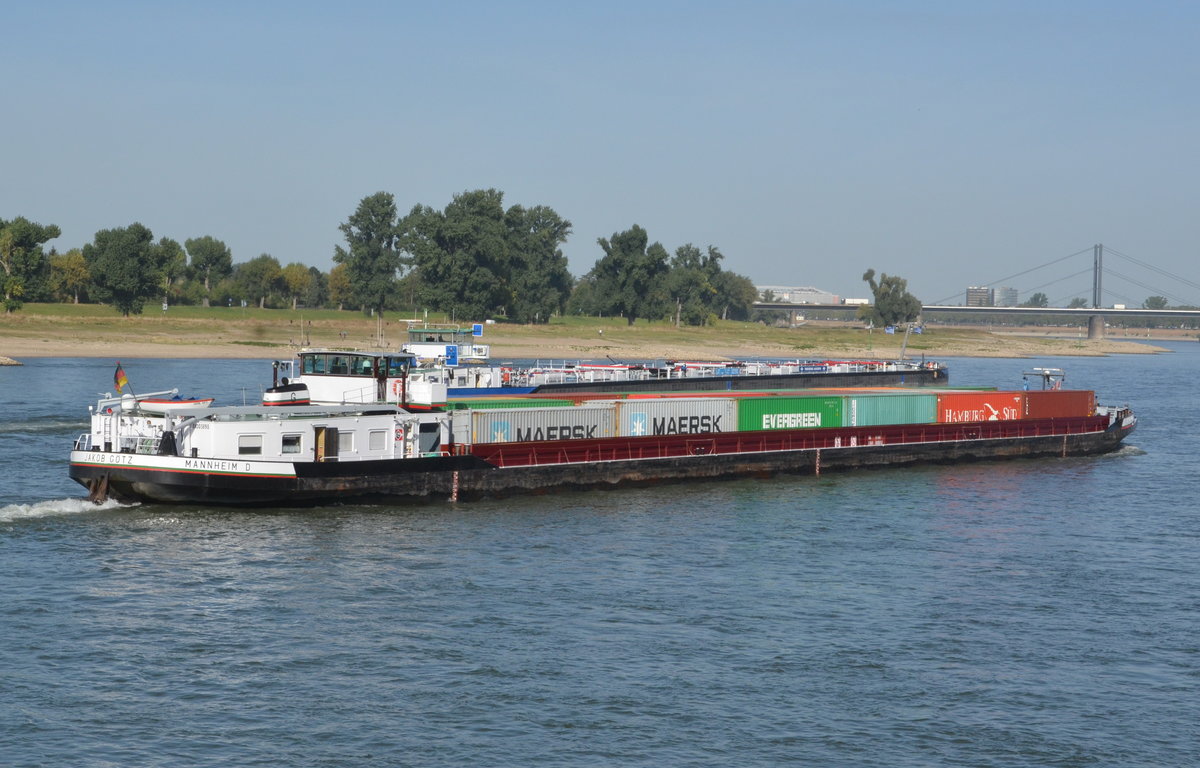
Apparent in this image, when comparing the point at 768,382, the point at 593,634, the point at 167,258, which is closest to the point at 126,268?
the point at 167,258

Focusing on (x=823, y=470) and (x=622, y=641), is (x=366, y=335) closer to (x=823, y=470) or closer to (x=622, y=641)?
(x=823, y=470)

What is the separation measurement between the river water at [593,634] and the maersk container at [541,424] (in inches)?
139

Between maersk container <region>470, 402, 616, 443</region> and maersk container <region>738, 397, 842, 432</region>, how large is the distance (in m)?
8.22

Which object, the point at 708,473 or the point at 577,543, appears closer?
the point at 577,543

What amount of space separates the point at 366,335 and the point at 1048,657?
502ft

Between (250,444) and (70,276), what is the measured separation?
14870 centimetres

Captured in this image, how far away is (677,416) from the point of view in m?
59.7

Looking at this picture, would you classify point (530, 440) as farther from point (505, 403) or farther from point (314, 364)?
point (314, 364)

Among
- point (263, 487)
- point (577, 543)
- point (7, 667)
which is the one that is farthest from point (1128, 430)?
point (7, 667)

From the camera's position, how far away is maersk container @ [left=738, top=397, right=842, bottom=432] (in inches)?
2459

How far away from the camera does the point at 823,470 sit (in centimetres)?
6362

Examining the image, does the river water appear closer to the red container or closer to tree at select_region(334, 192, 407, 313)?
the red container

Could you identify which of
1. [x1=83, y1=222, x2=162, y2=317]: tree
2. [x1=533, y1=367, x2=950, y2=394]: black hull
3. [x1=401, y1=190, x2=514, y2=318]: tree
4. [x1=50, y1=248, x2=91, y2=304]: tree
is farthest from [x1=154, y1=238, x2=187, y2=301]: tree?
[x1=533, y1=367, x2=950, y2=394]: black hull

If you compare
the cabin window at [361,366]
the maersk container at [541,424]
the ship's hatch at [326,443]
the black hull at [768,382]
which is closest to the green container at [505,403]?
the maersk container at [541,424]
